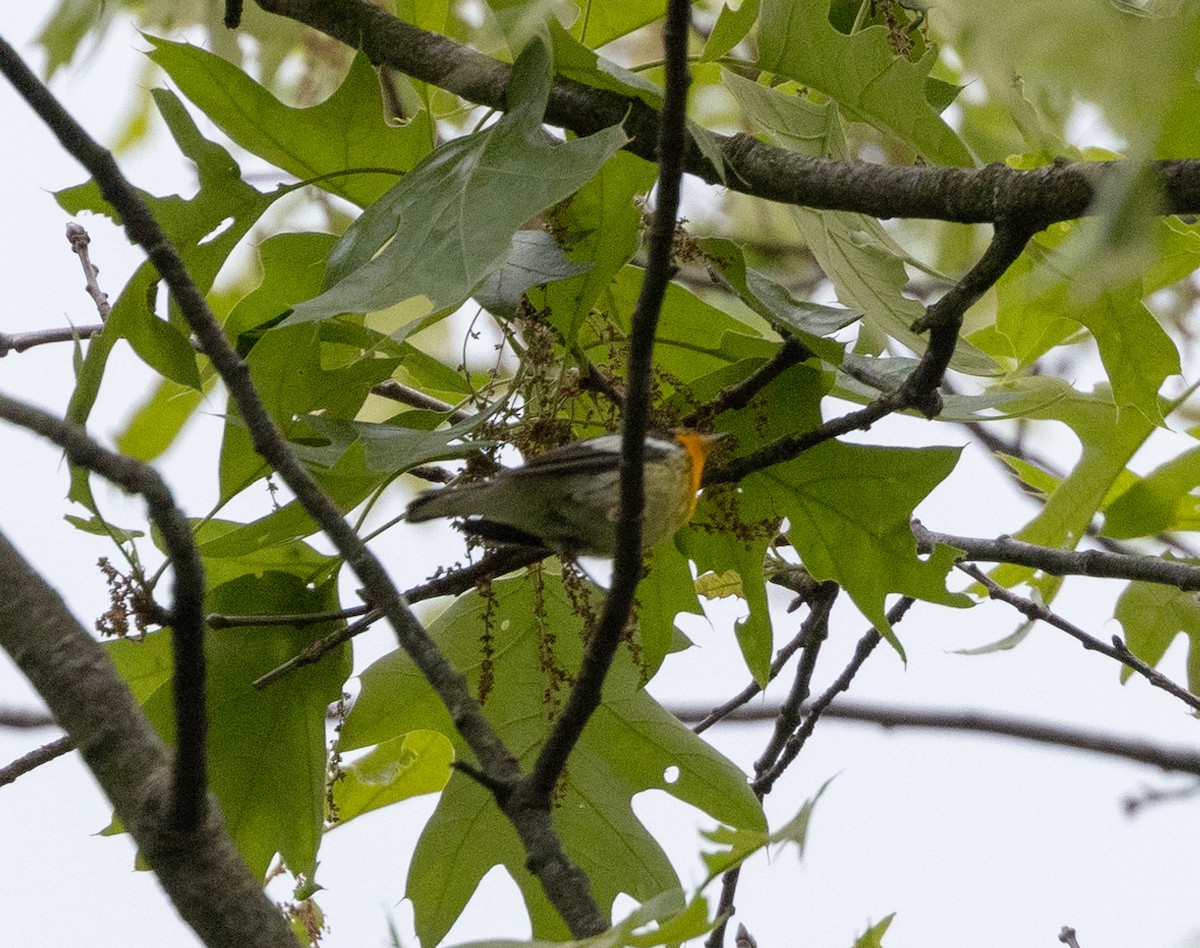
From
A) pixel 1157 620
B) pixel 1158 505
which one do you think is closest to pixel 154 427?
pixel 1158 505

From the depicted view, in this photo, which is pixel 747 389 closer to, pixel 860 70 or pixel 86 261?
pixel 860 70

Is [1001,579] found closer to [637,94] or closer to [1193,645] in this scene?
[1193,645]

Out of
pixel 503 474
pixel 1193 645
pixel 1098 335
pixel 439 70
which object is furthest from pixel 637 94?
pixel 1193 645

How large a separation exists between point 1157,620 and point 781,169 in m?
1.91

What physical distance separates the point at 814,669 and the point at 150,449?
158cm

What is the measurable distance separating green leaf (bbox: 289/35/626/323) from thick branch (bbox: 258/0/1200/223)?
110 mm

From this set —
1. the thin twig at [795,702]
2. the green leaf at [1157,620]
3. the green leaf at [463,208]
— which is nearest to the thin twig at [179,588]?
the green leaf at [463,208]

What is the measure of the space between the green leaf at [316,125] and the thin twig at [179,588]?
1105 millimetres

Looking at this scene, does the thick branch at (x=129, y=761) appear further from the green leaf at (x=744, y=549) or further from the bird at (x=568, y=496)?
the green leaf at (x=744, y=549)

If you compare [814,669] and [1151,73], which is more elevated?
[814,669]

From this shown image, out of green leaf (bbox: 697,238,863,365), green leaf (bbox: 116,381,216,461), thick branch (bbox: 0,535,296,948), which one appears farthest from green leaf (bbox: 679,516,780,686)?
green leaf (bbox: 116,381,216,461)

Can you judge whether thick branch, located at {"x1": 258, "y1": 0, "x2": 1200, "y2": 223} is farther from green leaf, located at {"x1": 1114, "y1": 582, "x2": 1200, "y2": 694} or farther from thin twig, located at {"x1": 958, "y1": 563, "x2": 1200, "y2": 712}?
green leaf, located at {"x1": 1114, "y1": 582, "x2": 1200, "y2": 694}

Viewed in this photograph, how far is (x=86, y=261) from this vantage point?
8.82ft

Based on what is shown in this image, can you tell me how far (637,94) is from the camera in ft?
6.42
